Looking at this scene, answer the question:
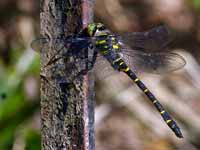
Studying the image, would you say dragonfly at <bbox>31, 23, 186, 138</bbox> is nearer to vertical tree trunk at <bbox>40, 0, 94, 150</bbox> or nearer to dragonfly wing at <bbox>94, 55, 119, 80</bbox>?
dragonfly wing at <bbox>94, 55, 119, 80</bbox>

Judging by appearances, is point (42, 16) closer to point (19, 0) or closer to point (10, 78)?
point (10, 78)

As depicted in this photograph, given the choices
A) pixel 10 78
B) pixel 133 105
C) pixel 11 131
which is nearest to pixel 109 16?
pixel 133 105

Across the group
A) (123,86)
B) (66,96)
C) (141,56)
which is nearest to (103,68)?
(141,56)

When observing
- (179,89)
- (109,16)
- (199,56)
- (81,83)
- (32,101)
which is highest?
(109,16)

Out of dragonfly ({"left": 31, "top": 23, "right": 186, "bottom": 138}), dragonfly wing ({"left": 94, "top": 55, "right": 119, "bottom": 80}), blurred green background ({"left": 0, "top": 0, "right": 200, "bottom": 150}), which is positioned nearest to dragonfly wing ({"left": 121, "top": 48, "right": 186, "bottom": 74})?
dragonfly ({"left": 31, "top": 23, "right": 186, "bottom": 138})

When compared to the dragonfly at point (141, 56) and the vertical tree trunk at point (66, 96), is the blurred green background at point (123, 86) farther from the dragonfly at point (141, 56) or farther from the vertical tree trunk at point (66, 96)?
the vertical tree trunk at point (66, 96)
